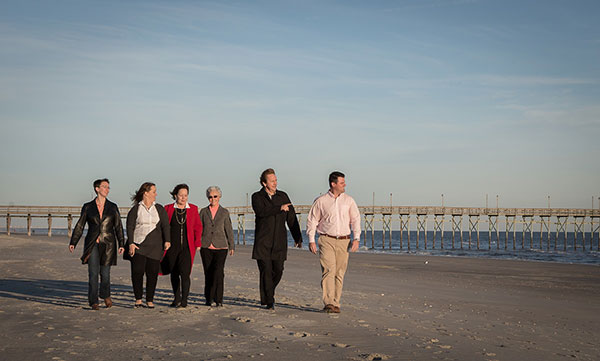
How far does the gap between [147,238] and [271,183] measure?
5.96 ft

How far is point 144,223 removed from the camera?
8953 mm

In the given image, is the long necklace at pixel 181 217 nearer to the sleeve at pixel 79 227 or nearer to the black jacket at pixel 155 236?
the black jacket at pixel 155 236

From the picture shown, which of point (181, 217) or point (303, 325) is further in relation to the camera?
point (181, 217)

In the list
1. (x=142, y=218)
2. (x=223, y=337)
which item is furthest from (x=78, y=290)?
(x=223, y=337)

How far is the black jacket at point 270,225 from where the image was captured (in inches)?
348

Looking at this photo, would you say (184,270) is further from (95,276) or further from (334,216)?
(334,216)

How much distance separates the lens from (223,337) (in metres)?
6.53

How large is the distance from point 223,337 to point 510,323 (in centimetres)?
358

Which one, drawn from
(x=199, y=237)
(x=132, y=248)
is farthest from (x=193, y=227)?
(x=132, y=248)

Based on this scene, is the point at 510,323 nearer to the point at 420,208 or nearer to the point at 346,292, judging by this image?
the point at 346,292

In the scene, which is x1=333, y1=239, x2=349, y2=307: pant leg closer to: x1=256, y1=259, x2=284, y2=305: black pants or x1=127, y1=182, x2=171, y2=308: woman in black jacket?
x1=256, y1=259, x2=284, y2=305: black pants

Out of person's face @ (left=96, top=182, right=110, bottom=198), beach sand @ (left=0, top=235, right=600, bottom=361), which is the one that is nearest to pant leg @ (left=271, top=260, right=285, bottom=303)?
beach sand @ (left=0, top=235, right=600, bottom=361)

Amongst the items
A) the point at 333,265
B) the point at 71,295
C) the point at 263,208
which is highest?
the point at 263,208

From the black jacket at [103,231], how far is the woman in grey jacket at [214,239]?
1146 mm
